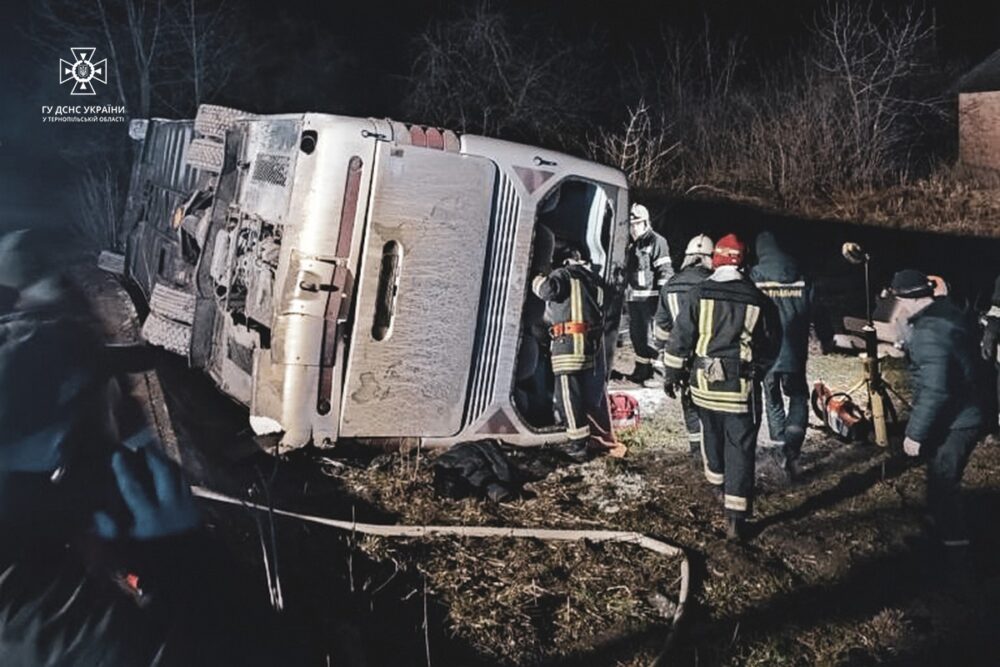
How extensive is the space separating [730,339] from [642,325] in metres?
2.37

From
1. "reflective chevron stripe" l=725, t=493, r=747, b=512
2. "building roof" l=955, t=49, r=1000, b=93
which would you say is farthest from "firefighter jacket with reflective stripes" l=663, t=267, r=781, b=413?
"building roof" l=955, t=49, r=1000, b=93

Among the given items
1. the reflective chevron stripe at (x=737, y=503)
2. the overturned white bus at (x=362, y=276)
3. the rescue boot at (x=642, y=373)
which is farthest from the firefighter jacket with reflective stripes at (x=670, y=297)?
the rescue boot at (x=642, y=373)

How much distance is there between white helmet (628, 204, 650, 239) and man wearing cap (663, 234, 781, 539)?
2108mm

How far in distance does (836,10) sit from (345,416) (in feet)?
23.2

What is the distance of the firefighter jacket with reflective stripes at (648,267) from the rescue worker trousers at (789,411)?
1.33m

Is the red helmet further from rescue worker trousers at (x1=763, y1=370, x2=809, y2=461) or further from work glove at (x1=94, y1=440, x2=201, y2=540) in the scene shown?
work glove at (x1=94, y1=440, x2=201, y2=540)

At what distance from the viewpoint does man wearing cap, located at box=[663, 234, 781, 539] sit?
3.60 meters

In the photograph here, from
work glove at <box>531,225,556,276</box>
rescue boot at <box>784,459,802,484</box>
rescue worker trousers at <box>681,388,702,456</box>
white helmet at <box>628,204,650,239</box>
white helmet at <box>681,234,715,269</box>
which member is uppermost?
white helmet at <box>628,204,650,239</box>

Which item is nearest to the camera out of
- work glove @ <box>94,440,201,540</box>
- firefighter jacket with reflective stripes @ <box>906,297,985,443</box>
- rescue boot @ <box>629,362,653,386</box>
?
work glove @ <box>94,440,201,540</box>

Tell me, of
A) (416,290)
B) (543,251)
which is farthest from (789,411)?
(416,290)

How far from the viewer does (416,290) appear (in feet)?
12.3

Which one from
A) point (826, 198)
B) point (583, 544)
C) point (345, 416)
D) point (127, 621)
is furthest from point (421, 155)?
point (826, 198)

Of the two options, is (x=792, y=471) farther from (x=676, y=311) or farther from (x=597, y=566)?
(x=597, y=566)

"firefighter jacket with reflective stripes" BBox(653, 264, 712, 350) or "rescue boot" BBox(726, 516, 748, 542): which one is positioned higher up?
"firefighter jacket with reflective stripes" BBox(653, 264, 712, 350)
